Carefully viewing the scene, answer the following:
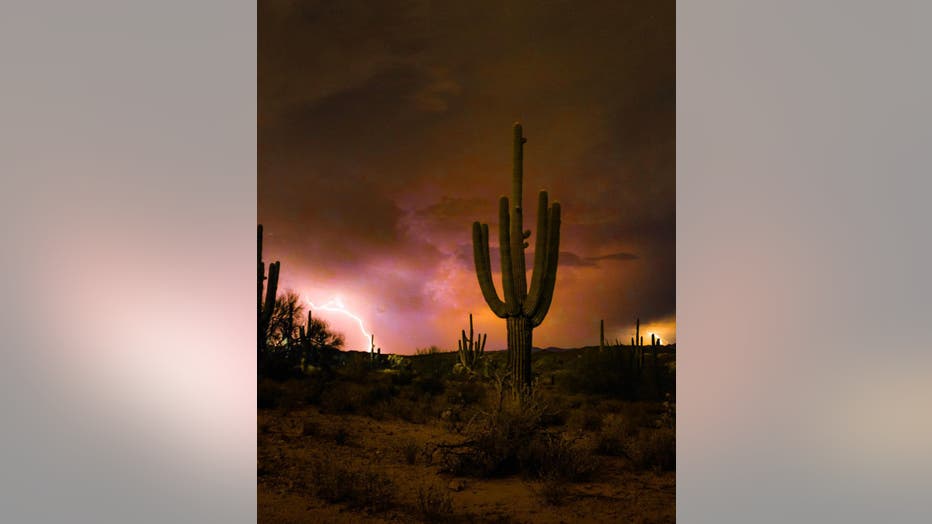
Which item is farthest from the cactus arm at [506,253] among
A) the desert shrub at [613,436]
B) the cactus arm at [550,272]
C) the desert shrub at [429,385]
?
the desert shrub at [613,436]

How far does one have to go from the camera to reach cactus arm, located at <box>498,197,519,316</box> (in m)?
4.26

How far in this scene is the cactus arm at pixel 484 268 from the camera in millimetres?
4250

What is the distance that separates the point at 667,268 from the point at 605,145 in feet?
2.70

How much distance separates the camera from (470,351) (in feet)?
13.6

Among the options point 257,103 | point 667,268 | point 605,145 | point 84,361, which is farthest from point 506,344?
point 84,361

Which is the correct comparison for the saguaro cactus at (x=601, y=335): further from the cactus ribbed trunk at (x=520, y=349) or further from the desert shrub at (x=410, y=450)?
the desert shrub at (x=410, y=450)

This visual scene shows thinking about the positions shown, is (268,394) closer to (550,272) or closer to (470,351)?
(470,351)

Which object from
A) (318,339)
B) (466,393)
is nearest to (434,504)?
(466,393)

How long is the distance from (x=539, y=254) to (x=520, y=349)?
0.59 m

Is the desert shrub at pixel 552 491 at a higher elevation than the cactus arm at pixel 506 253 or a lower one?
lower

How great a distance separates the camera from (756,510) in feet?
13.9

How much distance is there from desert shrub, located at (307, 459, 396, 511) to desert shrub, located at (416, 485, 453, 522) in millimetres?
181

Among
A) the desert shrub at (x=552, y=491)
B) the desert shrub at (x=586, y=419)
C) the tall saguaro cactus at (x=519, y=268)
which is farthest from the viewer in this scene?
the tall saguaro cactus at (x=519, y=268)

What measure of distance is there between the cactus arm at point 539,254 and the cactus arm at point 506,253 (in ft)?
0.32
